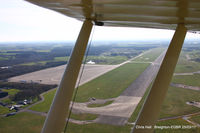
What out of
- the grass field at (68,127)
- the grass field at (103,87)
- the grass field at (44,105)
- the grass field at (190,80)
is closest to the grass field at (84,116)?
the grass field at (68,127)

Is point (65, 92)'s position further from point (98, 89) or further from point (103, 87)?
point (103, 87)

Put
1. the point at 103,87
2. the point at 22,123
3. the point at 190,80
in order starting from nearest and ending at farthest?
the point at 22,123 → the point at 190,80 → the point at 103,87

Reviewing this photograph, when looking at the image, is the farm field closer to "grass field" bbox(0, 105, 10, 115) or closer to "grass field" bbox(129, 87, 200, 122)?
"grass field" bbox(129, 87, 200, 122)

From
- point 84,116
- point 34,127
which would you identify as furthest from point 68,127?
point 34,127

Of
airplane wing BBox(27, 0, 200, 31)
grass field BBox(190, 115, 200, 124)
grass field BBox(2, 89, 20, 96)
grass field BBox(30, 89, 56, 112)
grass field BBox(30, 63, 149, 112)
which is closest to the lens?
airplane wing BBox(27, 0, 200, 31)

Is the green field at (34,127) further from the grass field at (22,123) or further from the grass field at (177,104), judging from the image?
the grass field at (177,104)

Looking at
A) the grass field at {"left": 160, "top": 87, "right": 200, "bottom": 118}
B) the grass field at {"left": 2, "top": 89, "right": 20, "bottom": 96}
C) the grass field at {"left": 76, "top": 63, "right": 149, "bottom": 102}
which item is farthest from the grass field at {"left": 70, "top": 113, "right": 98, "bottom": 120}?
the grass field at {"left": 2, "top": 89, "right": 20, "bottom": 96}
